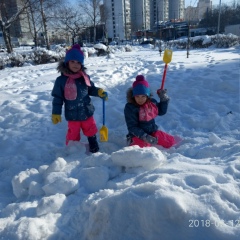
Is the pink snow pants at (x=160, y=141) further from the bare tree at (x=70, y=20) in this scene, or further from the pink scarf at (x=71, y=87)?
the bare tree at (x=70, y=20)

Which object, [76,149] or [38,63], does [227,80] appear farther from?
[38,63]

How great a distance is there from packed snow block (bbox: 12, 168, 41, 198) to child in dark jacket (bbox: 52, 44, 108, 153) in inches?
28.4

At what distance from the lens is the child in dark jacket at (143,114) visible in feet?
8.86

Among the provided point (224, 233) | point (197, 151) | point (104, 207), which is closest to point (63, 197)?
point (104, 207)

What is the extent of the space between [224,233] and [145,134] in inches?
63.2

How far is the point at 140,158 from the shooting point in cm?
207

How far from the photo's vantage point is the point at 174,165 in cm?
205

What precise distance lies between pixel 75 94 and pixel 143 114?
2.67 ft

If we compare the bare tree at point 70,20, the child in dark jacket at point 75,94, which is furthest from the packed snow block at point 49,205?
the bare tree at point 70,20

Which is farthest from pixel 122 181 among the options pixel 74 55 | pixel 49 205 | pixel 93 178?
pixel 74 55

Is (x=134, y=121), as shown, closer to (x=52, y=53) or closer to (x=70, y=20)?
(x=52, y=53)
